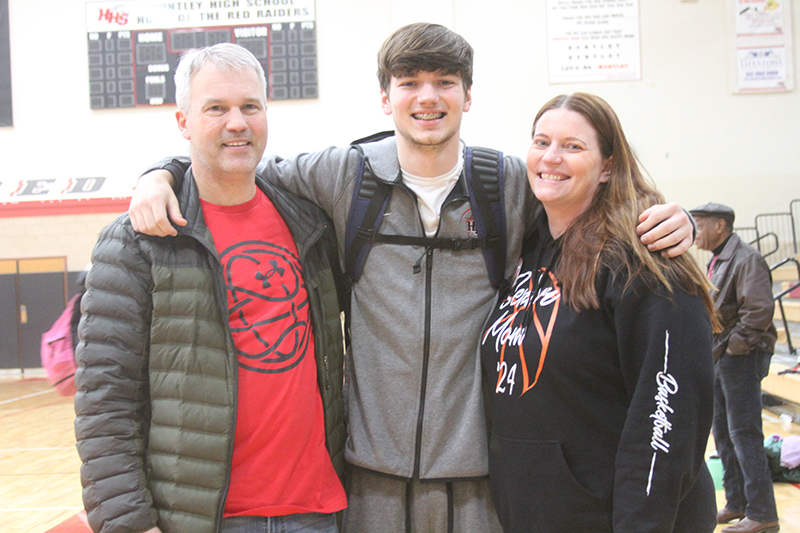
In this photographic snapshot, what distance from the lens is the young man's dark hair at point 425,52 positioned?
1906mm

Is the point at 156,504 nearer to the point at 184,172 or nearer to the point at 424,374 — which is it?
the point at 424,374

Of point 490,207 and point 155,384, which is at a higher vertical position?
point 490,207

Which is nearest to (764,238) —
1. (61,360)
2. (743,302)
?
(743,302)

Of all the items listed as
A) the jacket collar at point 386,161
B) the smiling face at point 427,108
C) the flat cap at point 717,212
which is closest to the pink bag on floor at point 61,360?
the jacket collar at point 386,161

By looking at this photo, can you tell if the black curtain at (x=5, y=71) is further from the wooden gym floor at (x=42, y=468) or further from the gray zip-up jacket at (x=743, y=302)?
the gray zip-up jacket at (x=743, y=302)

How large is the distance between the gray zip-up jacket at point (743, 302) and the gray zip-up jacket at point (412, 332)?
2745mm

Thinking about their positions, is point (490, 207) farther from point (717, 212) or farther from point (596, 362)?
point (717, 212)

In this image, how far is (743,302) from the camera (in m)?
4.14

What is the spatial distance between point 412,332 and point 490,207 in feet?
1.52

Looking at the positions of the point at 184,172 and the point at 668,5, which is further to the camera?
the point at 668,5

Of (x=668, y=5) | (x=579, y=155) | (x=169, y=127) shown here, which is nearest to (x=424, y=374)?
(x=579, y=155)

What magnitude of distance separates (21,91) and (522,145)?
8150 mm

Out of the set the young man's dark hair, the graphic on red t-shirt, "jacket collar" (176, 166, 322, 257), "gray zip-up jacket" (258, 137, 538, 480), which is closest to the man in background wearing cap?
"gray zip-up jacket" (258, 137, 538, 480)

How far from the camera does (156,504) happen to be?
5.22 feet
